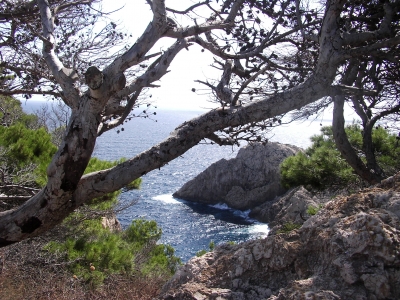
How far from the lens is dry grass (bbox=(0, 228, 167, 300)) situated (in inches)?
195

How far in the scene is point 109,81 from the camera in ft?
10.7

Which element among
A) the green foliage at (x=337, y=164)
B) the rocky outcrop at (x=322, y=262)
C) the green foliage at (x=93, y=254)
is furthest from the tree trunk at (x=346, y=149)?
the green foliage at (x=93, y=254)

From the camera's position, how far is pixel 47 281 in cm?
568

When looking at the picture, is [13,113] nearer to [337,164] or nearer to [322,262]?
[337,164]

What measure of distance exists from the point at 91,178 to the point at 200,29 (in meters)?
1.80

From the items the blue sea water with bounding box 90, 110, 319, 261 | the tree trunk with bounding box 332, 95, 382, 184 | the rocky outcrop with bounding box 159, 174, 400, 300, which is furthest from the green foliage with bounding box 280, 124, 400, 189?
the blue sea water with bounding box 90, 110, 319, 261

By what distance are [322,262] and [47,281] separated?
4.56 meters

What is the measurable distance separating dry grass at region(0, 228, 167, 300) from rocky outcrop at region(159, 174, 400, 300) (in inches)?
64.0

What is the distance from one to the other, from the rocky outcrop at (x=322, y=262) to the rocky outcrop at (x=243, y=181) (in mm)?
32012

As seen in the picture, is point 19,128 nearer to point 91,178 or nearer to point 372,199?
point 91,178

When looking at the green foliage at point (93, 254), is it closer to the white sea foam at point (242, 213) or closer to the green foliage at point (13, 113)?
the green foliage at point (13, 113)

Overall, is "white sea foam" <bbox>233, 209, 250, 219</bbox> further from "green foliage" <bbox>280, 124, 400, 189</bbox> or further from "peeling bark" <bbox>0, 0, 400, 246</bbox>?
"peeling bark" <bbox>0, 0, 400, 246</bbox>

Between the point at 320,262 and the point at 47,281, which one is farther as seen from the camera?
the point at 47,281

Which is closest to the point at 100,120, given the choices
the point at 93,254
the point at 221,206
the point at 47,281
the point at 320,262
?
the point at 320,262
